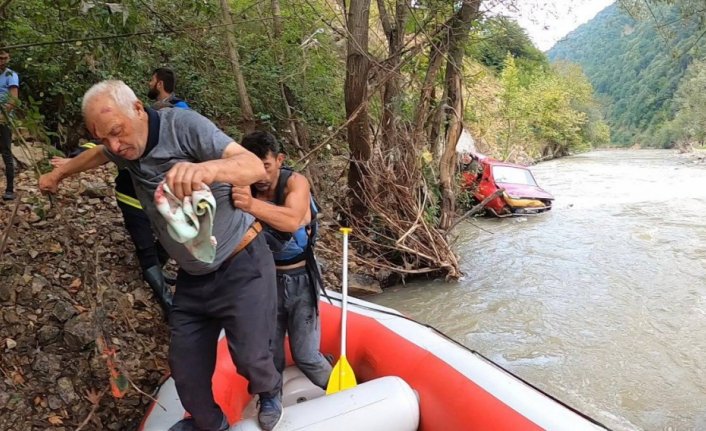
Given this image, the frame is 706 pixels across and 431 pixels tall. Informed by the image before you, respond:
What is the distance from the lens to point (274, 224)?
181cm

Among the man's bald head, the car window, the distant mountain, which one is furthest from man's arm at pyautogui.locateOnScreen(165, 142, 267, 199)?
the distant mountain

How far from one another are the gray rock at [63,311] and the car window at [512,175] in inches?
338

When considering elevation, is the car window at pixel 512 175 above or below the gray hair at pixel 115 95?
below

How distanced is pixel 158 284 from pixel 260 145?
1.55 meters

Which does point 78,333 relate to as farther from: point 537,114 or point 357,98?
point 537,114

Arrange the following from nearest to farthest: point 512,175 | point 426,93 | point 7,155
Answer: point 7,155 → point 426,93 → point 512,175

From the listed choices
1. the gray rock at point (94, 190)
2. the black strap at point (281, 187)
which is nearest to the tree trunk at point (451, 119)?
the gray rock at point (94, 190)

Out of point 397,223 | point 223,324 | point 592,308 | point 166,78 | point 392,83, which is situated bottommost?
point 592,308

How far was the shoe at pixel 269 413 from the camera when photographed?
6.49ft

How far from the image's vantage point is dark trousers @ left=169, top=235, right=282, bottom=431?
1.78m

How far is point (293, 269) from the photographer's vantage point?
8.43 ft

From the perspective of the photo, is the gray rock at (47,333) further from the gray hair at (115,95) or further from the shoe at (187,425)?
the gray hair at (115,95)

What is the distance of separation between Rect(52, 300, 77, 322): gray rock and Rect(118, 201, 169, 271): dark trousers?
0.50 m

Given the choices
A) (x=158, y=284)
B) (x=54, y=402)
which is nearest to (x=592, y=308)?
(x=158, y=284)
